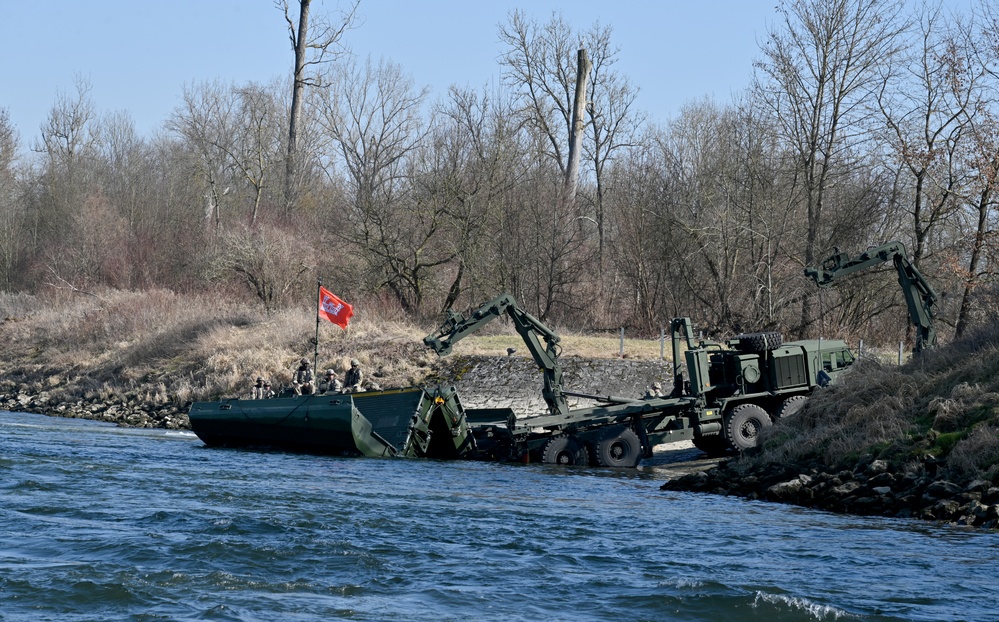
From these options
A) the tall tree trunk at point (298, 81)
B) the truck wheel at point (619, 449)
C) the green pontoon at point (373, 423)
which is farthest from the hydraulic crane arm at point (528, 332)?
the tall tree trunk at point (298, 81)

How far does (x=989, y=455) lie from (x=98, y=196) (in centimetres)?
5648

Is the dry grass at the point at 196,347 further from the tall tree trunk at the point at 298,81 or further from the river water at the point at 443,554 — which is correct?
the river water at the point at 443,554

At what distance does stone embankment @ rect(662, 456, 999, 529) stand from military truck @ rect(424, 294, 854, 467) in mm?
3657

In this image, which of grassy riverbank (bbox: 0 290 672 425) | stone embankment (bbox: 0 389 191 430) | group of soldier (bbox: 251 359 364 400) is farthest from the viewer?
grassy riverbank (bbox: 0 290 672 425)

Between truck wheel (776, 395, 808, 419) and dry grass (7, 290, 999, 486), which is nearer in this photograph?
dry grass (7, 290, 999, 486)

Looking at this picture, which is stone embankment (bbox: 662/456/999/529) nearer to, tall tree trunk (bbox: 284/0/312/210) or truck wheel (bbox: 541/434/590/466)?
truck wheel (bbox: 541/434/590/466)

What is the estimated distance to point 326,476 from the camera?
2109cm

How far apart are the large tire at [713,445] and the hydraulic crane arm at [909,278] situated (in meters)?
4.28

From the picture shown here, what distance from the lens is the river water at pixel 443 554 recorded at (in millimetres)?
10734

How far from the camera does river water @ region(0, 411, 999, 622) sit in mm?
10734

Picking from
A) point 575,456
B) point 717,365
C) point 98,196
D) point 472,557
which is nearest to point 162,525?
point 472,557

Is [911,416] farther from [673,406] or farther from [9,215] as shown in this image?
[9,215]

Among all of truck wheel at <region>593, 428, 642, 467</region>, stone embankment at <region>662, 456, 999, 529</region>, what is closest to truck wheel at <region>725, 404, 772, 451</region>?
truck wheel at <region>593, 428, 642, 467</region>

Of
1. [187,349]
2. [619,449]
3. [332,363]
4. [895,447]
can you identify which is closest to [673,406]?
[619,449]
